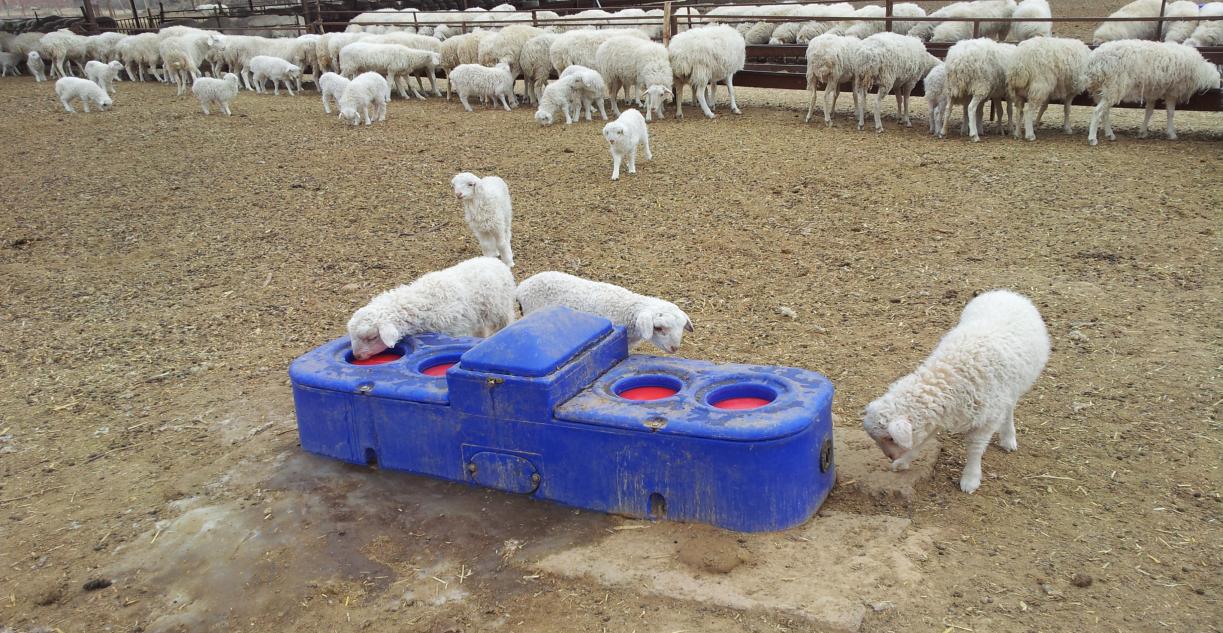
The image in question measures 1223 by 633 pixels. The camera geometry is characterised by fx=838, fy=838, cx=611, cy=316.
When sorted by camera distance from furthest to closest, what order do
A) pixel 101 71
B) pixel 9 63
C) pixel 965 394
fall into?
pixel 9 63
pixel 101 71
pixel 965 394

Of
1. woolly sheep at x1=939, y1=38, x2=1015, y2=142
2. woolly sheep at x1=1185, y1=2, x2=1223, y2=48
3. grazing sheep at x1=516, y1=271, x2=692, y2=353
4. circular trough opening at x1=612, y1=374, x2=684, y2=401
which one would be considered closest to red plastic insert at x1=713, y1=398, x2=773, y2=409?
→ circular trough opening at x1=612, y1=374, x2=684, y2=401

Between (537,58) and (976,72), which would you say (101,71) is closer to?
(537,58)

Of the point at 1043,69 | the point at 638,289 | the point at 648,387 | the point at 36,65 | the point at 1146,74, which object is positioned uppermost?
the point at 36,65

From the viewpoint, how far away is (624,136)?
10.1m

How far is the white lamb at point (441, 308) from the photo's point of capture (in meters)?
4.74

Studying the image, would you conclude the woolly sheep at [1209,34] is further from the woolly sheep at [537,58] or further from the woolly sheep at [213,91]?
the woolly sheep at [213,91]

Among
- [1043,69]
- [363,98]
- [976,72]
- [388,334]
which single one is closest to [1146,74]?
[1043,69]

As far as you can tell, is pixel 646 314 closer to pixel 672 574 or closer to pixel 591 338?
pixel 591 338

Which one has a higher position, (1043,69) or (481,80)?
(481,80)

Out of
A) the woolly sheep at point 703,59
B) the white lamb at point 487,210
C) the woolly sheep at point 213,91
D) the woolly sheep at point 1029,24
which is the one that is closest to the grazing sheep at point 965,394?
the white lamb at point 487,210

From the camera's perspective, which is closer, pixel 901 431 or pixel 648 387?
pixel 901 431

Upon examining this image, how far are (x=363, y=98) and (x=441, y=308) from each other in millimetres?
10722

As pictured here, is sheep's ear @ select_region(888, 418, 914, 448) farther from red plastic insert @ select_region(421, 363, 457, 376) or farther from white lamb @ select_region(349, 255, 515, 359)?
white lamb @ select_region(349, 255, 515, 359)

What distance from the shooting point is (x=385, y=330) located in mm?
4641
